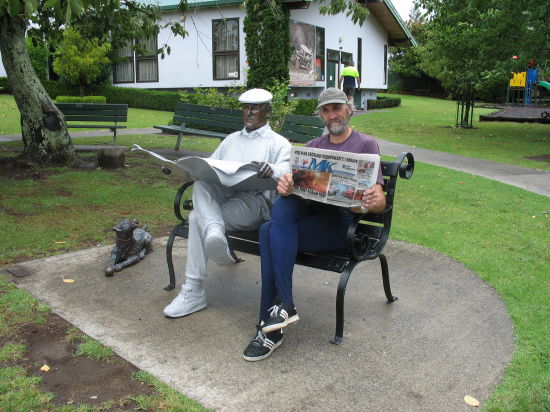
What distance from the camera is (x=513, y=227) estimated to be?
629 cm

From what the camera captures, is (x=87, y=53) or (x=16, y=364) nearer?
(x=16, y=364)

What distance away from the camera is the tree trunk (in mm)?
8500

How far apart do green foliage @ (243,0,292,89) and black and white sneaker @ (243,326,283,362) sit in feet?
52.9

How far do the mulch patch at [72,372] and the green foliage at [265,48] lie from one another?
52.9 ft

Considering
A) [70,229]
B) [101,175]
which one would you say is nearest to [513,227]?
[70,229]

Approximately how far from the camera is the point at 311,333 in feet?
12.0


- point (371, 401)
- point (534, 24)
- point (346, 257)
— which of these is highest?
point (534, 24)

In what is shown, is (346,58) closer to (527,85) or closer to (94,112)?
(527,85)

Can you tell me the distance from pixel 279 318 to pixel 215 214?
0.84 m

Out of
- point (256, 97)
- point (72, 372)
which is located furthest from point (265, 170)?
point (72, 372)

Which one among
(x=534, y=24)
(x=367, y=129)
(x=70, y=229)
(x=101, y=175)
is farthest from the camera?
(x=367, y=129)

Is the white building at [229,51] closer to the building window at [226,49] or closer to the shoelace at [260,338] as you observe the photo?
the building window at [226,49]

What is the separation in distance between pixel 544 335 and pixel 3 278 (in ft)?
12.6

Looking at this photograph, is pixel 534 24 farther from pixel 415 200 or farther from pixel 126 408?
A: pixel 126 408
